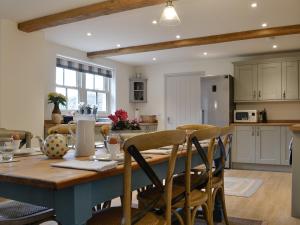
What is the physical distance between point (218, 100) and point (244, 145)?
1.08 meters

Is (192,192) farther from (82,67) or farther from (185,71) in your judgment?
(185,71)

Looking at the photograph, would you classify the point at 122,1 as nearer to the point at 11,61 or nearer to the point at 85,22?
the point at 85,22

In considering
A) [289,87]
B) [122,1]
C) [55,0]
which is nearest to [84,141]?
[122,1]

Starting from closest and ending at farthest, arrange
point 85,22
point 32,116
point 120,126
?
point 120,126 < point 85,22 < point 32,116

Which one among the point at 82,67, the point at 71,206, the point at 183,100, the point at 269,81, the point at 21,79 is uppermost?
the point at 82,67

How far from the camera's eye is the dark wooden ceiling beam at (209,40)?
4.70 metres

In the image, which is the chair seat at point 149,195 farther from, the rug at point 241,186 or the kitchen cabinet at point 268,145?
the kitchen cabinet at point 268,145

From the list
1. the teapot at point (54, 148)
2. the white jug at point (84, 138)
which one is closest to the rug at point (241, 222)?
the white jug at point (84, 138)

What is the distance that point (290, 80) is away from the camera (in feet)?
19.9

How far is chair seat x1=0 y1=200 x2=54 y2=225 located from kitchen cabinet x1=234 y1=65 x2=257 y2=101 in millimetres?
5529

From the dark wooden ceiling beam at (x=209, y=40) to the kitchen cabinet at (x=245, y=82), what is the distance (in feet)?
5.00

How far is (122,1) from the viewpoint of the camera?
355 cm

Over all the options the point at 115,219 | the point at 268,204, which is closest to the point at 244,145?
the point at 268,204

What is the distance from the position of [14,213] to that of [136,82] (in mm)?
6361
